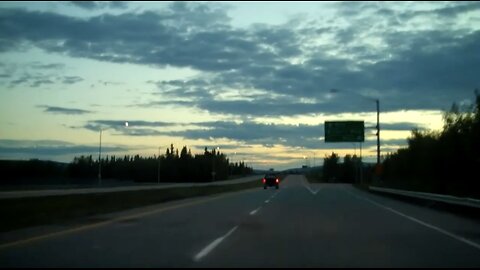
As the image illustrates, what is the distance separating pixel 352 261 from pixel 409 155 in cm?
8374

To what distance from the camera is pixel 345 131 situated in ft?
221

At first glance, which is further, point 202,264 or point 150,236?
point 150,236

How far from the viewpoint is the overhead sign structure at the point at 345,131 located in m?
67.2

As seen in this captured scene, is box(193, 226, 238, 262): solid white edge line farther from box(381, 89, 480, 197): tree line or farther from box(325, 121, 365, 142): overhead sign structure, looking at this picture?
box(325, 121, 365, 142): overhead sign structure

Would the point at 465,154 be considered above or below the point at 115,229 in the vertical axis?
A: above

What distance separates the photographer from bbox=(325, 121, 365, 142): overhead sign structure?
67188 millimetres

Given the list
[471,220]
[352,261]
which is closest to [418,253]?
[352,261]

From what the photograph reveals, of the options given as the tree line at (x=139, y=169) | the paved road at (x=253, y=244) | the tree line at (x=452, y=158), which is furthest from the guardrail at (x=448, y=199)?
the tree line at (x=139, y=169)

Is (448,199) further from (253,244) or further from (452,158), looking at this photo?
(452,158)

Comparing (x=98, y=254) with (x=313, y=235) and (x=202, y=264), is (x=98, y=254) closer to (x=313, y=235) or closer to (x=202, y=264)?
(x=202, y=264)

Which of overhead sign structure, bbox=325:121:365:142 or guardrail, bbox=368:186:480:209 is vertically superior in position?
overhead sign structure, bbox=325:121:365:142

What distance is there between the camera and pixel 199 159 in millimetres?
182000

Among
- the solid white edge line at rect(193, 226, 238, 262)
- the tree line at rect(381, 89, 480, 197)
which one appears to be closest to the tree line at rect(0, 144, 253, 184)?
the tree line at rect(381, 89, 480, 197)

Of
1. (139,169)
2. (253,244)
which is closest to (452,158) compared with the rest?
(253,244)
